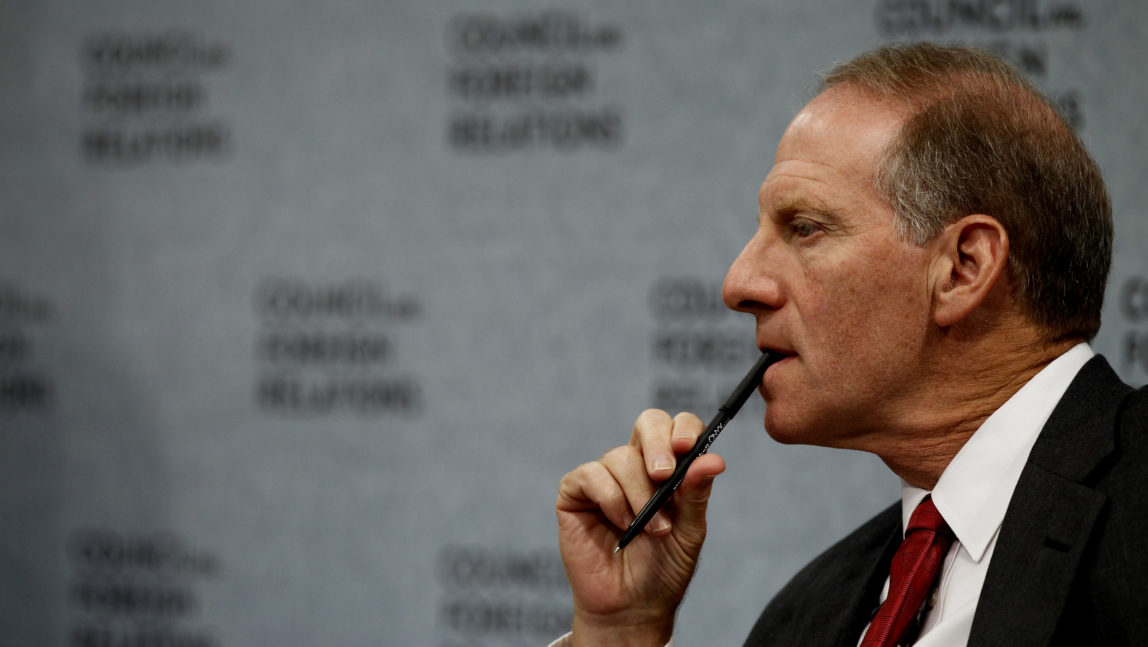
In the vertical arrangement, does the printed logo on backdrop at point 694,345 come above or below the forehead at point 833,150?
below

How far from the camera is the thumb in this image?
3.44ft

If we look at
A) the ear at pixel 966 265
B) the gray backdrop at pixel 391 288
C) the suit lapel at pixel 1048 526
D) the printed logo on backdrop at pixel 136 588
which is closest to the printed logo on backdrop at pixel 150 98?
the gray backdrop at pixel 391 288

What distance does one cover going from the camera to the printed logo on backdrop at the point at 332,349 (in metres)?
2.10

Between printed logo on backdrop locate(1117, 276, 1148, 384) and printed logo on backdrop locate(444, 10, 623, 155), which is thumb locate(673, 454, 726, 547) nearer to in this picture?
printed logo on backdrop locate(1117, 276, 1148, 384)

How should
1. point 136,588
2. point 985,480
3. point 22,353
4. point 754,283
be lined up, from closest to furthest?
point 985,480, point 754,283, point 136,588, point 22,353

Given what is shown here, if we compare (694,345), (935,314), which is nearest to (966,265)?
(935,314)

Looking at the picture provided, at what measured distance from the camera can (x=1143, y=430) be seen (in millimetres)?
909

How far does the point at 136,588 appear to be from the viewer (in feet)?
7.45

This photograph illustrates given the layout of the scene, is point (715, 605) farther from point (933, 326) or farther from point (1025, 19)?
point (1025, 19)

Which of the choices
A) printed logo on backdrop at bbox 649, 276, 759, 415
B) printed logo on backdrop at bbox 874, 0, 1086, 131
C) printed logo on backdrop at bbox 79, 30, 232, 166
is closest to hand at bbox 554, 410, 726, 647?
printed logo on backdrop at bbox 649, 276, 759, 415

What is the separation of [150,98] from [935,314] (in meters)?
1.90

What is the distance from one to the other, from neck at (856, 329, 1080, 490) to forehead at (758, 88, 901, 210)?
0.19 meters

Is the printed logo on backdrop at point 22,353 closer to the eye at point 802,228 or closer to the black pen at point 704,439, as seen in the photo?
the black pen at point 704,439

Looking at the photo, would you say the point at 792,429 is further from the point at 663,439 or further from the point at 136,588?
the point at 136,588
